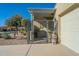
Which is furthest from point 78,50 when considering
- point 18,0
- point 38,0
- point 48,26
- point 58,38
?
point 48,26

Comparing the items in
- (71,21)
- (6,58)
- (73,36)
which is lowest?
(6,58)

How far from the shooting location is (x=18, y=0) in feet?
34.8

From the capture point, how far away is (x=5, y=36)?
2623cm

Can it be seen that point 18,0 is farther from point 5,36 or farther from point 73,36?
point 5,36

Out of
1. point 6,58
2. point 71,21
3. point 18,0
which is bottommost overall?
point 6,58

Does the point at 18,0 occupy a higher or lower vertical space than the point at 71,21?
higher

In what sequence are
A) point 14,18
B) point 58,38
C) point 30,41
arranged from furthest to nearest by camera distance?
point 14,18, point 30,41, point 58,38

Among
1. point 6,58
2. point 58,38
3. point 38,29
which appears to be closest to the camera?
point 6,58

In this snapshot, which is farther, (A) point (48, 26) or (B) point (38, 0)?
(A) point (48, 26)

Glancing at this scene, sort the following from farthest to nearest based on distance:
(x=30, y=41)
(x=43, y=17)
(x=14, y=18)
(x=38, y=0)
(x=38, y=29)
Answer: (x=14, y=18)
(x=43, y=17)
(x=38, y=29)
(x=30, y=41)
(x=38, y=0)

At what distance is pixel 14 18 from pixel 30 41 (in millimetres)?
35442

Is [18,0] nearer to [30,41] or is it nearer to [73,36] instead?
[73,36]

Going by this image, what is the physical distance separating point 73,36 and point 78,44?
1.28 metres

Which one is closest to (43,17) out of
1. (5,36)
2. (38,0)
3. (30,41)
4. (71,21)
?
(5,36)
